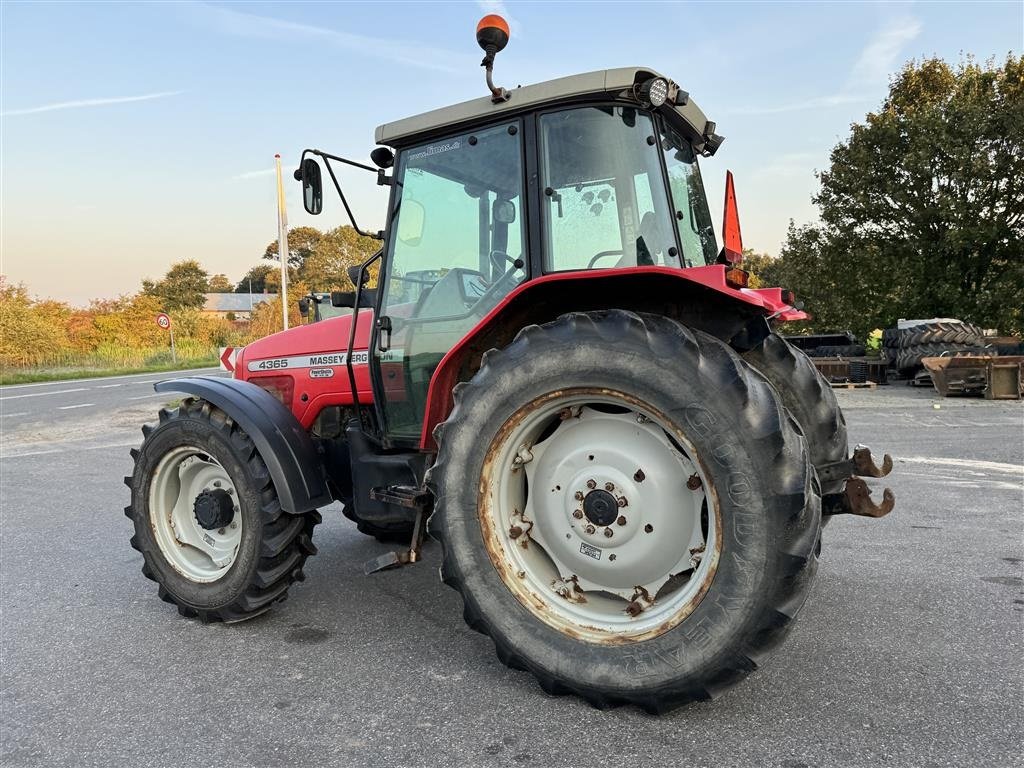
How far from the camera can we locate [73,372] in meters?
25.4

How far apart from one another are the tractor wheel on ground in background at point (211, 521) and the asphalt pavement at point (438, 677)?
17 centimetres

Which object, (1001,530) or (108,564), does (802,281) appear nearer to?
(1001,530)

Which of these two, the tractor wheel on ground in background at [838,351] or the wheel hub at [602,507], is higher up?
the tractor wheel on ground in background at [838,351]

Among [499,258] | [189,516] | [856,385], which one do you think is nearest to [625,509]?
[499,258]

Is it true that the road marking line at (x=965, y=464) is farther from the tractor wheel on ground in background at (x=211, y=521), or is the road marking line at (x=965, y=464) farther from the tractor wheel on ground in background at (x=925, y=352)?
the tractor wheel on ground in background at (x=925, y=352)

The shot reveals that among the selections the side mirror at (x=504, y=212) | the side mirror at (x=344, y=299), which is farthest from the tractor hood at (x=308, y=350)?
the side mirror at (x=504, y=212)

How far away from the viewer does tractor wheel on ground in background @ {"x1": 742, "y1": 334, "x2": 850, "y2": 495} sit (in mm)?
3291

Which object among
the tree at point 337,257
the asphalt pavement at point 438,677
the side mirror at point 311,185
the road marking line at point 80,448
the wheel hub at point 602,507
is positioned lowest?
the asphalt pavement at point 438,677

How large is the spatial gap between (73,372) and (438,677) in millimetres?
27705

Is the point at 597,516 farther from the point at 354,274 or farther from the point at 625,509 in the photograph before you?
the point at 354,274

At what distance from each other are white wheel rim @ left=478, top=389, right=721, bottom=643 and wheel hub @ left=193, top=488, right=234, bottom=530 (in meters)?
1.50

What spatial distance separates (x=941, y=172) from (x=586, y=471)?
65.0 ft

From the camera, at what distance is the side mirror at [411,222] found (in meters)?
3.20

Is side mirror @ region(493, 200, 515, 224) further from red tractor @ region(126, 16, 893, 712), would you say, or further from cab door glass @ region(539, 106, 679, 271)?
cab door glass @ region(539, 106, 679, 271)
